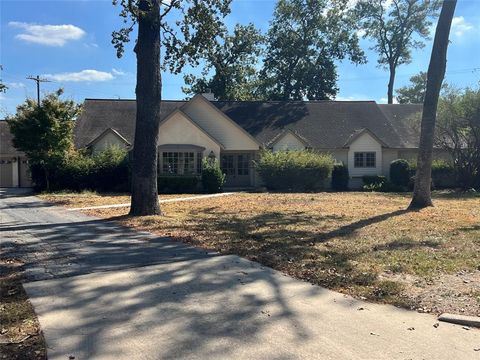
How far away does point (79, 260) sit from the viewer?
26.7ft

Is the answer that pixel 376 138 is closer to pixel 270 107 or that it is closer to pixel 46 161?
pixel 270 107

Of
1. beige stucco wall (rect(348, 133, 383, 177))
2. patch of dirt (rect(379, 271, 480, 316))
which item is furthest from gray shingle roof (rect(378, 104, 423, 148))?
patch of dirt (rect(379, 271, 480, 316))

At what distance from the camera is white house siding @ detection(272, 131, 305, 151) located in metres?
32.3

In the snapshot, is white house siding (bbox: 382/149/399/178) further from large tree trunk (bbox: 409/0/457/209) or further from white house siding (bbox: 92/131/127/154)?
white house siding (bbox: 92/131/127/154)

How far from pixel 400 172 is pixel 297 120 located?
8277mm

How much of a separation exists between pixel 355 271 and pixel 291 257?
1386 millimetres

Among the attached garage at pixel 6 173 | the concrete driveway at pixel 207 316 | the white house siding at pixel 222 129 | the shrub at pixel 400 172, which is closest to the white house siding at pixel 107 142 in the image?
the white house siding at pixel 222 129

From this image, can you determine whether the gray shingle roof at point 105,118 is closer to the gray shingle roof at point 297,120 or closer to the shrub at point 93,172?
the gray shingle roof at point 297,120

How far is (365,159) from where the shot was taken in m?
33.2

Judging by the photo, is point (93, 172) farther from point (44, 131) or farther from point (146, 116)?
point (146, 116)

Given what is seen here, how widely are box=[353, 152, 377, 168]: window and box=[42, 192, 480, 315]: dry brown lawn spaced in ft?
Result: 50.5

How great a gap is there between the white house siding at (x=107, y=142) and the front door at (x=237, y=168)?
6610mm

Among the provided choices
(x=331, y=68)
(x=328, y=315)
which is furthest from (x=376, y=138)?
(x=328, y=315)

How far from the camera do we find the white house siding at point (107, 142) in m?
30.7
